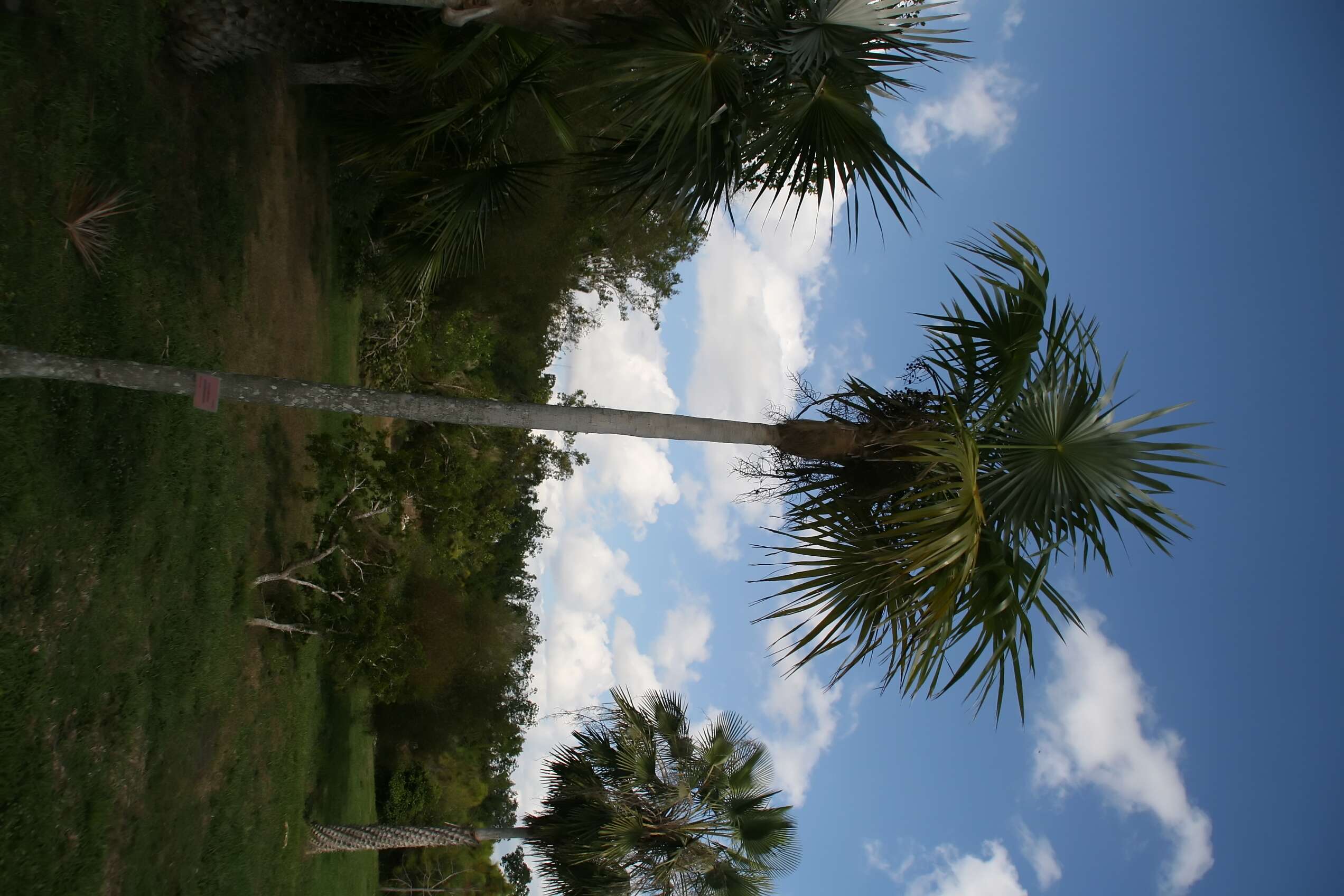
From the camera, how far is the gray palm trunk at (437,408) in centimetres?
514

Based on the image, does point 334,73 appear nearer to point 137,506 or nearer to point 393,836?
point 137,506

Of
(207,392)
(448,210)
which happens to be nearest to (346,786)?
(448,210)

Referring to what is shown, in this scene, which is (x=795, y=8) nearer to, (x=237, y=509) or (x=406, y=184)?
(x=406, y=184)

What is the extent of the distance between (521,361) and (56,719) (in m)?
12.3

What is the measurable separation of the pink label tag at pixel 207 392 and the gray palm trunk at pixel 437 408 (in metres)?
0.05

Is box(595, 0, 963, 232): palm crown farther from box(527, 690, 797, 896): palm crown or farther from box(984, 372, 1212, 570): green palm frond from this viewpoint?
box(527, 690, 797, 896): palm crown

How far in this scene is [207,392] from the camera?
4.97 metres

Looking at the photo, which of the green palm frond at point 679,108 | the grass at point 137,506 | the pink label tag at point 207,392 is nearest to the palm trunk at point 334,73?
the grass at point 137,506

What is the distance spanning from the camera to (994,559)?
5477 mm

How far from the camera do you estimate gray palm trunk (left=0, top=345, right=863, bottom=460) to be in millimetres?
5137

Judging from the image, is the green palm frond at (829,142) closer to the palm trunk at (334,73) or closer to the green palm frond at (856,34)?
the green palm frond at (856,34)

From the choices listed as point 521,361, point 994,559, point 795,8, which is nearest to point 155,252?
point 795,8

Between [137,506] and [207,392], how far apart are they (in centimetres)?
258

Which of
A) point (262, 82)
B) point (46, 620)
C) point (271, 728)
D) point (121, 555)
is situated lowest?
point (271, 728)
